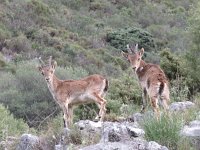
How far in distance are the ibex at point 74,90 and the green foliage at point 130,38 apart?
3231 cm

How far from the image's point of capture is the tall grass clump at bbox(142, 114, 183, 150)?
845 cm

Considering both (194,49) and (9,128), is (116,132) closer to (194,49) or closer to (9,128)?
(9,128)

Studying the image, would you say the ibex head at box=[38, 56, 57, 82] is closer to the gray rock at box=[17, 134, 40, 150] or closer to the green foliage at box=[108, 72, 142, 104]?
the gray rock at box=[17, 134, 40, 150]

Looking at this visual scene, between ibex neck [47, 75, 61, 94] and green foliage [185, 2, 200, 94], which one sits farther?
green foliage [185, 2, 200, 94]

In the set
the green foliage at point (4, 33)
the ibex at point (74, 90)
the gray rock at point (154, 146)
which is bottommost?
the green foliage at point (4, 33)

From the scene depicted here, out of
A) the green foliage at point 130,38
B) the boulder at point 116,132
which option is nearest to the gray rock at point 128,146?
the boulder at point 116,132

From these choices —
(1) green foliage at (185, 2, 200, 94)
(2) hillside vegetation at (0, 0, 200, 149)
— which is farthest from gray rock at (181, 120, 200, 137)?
(1) green foliage at (185, 2, 200, 94)

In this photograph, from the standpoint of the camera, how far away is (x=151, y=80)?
42.2ft

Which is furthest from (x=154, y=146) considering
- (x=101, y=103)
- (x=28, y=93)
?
(x=28, y=93)

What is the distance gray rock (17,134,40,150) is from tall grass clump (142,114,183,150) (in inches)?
67.6

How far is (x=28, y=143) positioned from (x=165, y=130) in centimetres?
215

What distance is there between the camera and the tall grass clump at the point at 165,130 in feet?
27.7

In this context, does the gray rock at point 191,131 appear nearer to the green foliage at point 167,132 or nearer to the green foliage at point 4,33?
the green foliage at point 167,132

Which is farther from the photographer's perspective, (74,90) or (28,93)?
(28,93)
